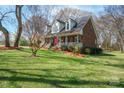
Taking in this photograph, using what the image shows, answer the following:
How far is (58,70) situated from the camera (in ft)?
16.2

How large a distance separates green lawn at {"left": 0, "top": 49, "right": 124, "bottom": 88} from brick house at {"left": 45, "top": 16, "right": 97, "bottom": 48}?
35cm

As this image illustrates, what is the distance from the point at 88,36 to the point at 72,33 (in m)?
0.51

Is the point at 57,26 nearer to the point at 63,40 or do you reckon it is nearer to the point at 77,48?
the point at 63,40

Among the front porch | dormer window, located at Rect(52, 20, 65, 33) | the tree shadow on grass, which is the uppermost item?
dormer window, located at Rect(52, 20, 65, 33)

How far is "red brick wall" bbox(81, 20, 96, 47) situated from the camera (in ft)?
17.4

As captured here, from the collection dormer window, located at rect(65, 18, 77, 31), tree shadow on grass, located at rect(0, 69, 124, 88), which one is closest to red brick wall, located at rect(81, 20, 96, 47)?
dormer window, located at rect(65, 18, 77, 31)

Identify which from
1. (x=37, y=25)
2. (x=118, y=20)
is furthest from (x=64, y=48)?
(x=118, y=20)

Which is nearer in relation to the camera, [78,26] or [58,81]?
[58,81]

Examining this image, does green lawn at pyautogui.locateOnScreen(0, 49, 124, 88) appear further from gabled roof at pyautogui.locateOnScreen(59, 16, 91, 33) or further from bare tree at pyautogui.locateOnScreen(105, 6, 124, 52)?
gabled roof at pyautogui.locateOnScreen(59, 16, 91, 33)

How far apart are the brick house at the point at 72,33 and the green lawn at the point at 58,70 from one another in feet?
1.13

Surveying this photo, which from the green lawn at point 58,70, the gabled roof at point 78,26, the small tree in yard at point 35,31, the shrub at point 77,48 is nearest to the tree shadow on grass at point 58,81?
the green lawn at point 58,70

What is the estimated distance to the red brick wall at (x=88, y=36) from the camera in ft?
17.4

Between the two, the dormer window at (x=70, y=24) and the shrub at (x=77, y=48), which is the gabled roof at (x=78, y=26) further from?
the shrub at (x=77, y=48)
